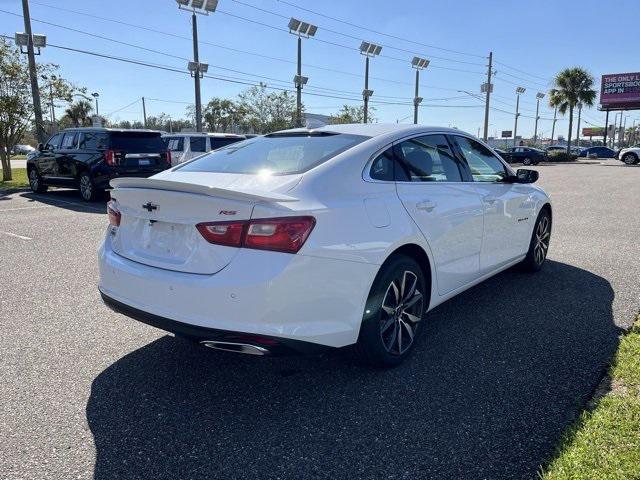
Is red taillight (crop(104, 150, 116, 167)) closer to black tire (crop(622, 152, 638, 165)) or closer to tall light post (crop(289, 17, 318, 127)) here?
tall light post (crop(289, 17, 318, 127))

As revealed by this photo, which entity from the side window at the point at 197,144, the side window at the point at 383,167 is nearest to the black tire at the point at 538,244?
the side window at the point at 383,167

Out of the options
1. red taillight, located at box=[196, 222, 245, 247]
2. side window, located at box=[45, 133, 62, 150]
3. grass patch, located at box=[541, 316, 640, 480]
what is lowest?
grass patch, located at box=[541, 316, 640, 480]

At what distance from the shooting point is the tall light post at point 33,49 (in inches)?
727

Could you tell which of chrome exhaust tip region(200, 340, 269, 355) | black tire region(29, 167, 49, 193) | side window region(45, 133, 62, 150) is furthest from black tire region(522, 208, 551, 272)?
black tire region(29, 167, 49, 193)

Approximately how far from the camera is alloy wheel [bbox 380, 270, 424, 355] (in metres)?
3.34

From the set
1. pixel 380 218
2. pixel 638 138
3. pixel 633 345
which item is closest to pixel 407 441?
pixel 380 218

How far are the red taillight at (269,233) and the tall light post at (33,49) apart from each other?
755 inches

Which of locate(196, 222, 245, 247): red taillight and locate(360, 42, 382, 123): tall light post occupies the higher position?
locate(360, 42, 382, 123): tall light post

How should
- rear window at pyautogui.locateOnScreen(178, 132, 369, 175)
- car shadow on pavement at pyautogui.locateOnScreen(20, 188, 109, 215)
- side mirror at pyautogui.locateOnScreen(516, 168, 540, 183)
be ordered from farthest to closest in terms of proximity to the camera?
car shadow on pavement at pyautogui.locateOnScreen(20, 188, 109, 215), side mirror at pyautogui.locateOnScreen(516, 168, 540, 183), rear window at pyautogui.locateOnScreen(178, 132, 369, 175)

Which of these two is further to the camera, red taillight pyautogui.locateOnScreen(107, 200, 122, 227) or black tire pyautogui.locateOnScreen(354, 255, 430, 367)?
red taillight pyautogui.locateOnScreen(107, 200, 122, 227)

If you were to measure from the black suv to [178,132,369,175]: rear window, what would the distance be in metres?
8.91

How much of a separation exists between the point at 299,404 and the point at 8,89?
1965 centimetres

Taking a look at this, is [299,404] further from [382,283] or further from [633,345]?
[633,345]

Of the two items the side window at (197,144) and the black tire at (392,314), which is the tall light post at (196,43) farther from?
the black tire at (392,314)
